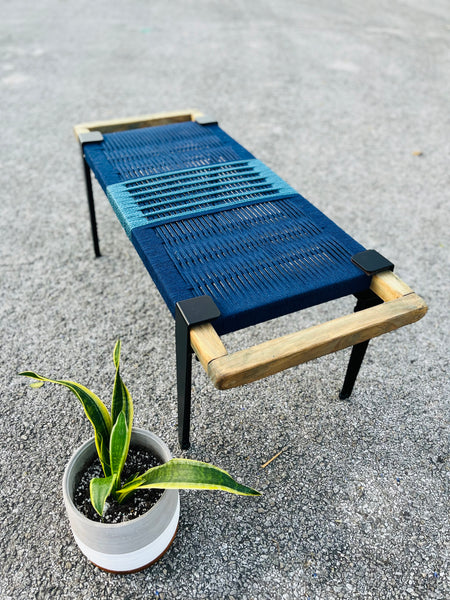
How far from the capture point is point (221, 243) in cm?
131

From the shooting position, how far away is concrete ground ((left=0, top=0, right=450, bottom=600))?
3.73 ft

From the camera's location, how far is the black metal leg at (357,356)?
50.6 inches

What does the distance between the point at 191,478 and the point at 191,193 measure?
0.90 metres

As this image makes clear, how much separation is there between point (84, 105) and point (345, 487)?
9.73ft

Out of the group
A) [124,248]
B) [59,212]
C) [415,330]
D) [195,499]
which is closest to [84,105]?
[59,212]

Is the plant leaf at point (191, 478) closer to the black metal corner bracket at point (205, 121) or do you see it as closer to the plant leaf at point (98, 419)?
the plant leaf at point (98, 419)

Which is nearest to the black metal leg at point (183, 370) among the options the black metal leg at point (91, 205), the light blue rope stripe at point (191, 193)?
the light blue rope stripe at point (191, 193)

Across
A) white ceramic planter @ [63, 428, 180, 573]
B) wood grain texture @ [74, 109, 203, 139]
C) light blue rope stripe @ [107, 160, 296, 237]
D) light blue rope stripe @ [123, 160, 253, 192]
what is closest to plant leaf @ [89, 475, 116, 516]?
white ceramic planter @ [63, 428, 180, 573]

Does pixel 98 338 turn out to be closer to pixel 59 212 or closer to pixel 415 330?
pixel 59 212

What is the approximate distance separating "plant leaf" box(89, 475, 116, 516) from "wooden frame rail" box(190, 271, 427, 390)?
0.90 ft

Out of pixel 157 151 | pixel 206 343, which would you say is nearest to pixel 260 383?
pixel 206 343

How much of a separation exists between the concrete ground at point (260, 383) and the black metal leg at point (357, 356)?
0.06 m

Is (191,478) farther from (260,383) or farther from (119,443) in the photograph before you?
(260,383)

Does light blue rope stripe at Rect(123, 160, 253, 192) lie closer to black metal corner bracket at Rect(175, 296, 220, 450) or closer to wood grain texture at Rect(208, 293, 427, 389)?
black metal corner bracket at Rect(175, 296, 220, 450)
